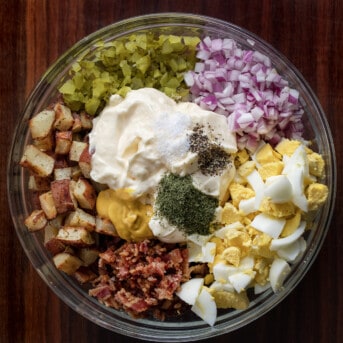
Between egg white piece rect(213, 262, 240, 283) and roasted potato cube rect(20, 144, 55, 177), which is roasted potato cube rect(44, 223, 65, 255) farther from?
egg white piece rect(213, 262, 240, 283)

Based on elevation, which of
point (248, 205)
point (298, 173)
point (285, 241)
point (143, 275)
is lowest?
point (143, 275)

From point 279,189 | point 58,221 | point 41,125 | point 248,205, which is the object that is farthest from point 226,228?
point 41,125

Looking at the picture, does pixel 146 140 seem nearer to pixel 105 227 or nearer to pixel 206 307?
pixel 105 227

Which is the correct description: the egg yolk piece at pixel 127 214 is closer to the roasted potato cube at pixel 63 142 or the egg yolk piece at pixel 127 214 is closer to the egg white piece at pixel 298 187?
the roasted potato cube at pixel 63 142

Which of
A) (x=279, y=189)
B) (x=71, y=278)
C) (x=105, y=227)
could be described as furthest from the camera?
(x=71, y=278)

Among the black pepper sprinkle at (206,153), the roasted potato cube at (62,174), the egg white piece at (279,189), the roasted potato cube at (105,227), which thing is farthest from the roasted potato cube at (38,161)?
the egg white piece at (279,189)

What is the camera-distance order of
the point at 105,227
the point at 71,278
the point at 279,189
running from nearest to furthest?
the point at 279,189 → the point at 105,227 → the point at 71,278

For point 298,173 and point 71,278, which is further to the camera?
point 71,278
